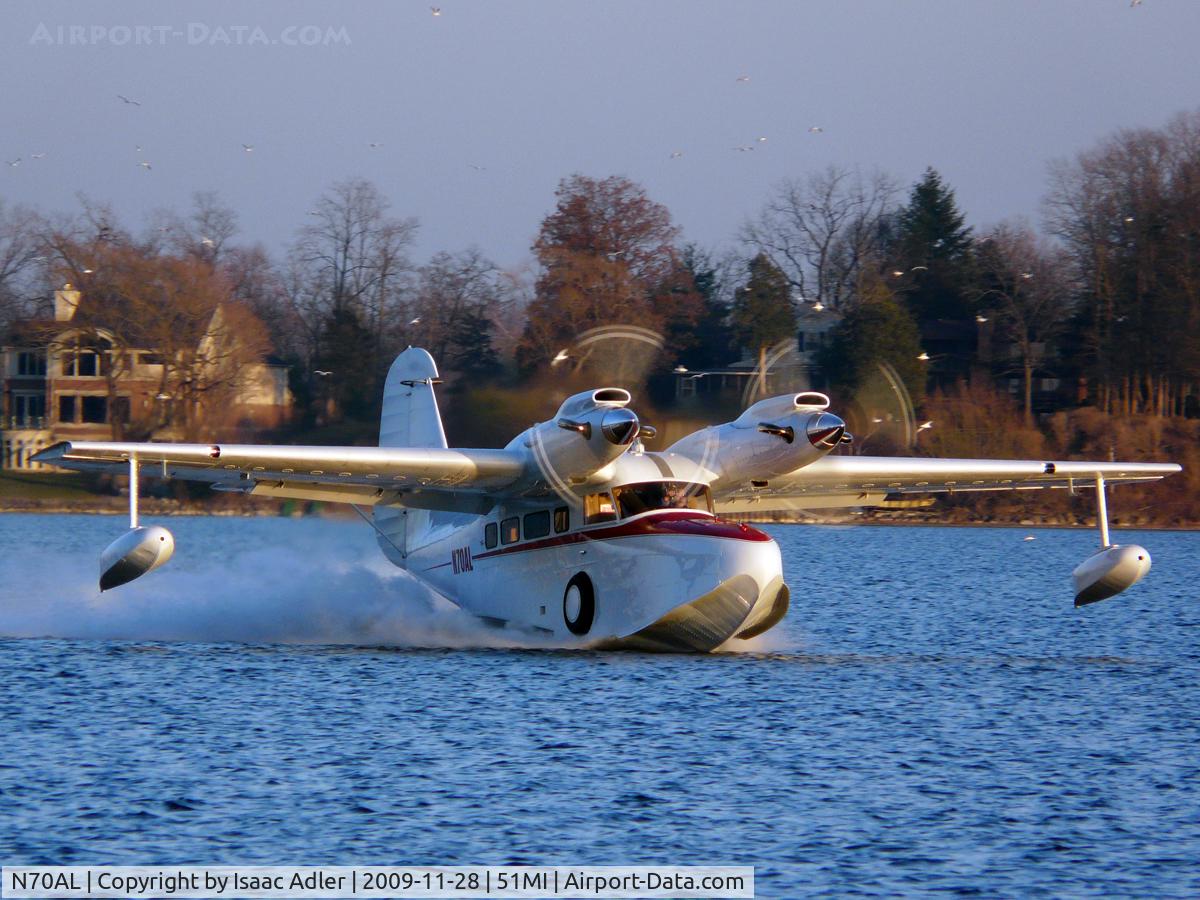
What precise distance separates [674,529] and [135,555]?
6.06 m

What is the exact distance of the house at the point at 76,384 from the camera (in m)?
46.4

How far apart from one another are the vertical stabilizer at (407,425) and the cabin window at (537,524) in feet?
11.2

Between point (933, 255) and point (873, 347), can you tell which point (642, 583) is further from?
point (933, 255)

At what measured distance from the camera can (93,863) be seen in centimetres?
971

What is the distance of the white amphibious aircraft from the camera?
16.9 meters

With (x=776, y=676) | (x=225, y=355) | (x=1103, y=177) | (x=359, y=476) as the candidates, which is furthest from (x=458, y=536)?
(x=1103, y=177)

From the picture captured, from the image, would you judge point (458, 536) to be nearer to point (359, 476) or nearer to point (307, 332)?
point (359, 476)

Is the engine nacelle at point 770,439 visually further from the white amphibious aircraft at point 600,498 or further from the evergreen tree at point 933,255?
the evergreen tree at point 933,255

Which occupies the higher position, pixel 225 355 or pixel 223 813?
pixel 225 355

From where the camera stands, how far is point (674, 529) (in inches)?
682

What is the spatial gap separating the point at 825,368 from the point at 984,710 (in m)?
19.5

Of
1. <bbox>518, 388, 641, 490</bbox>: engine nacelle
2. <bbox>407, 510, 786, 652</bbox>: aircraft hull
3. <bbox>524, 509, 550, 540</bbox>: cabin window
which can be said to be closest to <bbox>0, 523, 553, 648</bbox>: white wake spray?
<bbox>407, 510, 786, 652</bbox>: aircraft hull

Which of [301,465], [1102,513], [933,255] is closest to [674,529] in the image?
[301,465]

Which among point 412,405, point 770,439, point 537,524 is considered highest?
point 412,405
